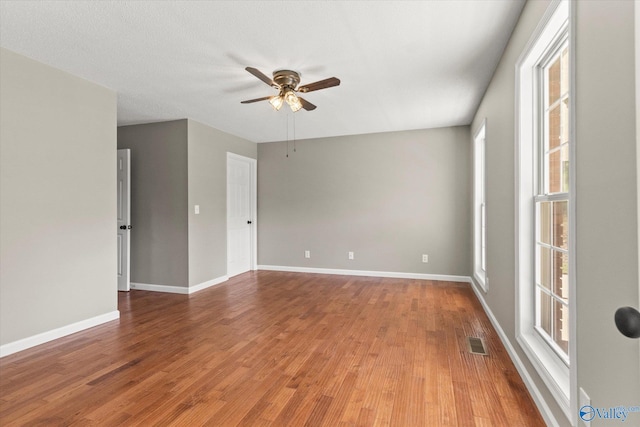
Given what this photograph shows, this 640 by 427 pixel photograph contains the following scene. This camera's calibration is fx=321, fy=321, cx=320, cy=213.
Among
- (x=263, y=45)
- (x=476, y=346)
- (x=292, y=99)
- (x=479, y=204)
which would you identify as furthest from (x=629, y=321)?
(x=479, y=204)

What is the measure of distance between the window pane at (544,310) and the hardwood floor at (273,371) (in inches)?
16.7

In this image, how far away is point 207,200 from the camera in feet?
16.1

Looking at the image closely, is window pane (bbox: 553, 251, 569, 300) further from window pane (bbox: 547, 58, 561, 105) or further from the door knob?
the door knob

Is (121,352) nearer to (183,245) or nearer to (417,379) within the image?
(183,245)

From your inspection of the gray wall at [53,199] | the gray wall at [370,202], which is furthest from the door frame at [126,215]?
the gray wall at [370,202]

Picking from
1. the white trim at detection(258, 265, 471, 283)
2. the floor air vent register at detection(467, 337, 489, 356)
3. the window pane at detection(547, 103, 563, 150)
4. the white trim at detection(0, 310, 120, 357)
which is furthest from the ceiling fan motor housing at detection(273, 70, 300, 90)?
the white trim at detection(258, 265, 471, 283)

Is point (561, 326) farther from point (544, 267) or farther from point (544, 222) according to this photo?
point (544, 222)

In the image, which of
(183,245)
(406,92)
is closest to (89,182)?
(183,245)

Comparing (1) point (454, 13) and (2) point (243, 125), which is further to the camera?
(2) point (243, 125)

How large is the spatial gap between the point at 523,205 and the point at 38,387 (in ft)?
11.4

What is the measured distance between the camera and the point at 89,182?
3211 millimetres

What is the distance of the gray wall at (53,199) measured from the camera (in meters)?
2.60

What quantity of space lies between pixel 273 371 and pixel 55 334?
→ 214cm

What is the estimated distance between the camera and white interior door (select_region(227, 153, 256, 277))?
5.59 meters
